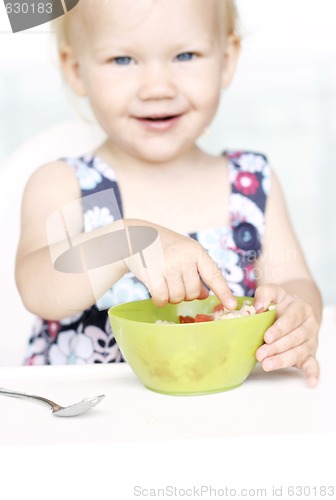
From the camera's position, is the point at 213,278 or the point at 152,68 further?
the point at 152,68

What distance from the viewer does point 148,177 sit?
96cm

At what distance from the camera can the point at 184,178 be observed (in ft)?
3.18

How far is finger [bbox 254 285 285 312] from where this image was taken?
22.2 inches

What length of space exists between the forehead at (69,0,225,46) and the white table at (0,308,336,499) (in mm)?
426

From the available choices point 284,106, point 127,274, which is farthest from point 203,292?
point 284,106

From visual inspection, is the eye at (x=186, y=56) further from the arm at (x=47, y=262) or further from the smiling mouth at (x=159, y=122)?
the arm at (x=47, y=262)

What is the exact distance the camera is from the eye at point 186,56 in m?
0.84

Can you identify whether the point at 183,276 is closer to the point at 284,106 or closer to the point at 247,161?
the point at 247,161

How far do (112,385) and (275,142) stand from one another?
2.07 m

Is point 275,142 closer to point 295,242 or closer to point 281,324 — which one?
point 295,242

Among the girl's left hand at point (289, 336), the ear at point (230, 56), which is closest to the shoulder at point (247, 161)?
the ear at point (230, 56)

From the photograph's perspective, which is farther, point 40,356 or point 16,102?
point 16,102

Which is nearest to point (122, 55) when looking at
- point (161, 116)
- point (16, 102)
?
point (161, 116)

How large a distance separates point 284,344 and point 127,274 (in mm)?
346
